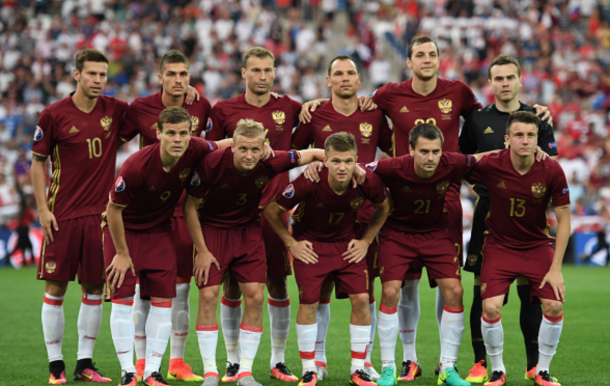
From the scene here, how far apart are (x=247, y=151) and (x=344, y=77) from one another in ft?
4.59

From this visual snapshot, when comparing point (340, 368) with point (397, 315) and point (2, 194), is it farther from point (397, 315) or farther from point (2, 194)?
point (2, 194)

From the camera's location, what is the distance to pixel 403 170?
23.1 feet

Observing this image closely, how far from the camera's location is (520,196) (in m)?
6.94

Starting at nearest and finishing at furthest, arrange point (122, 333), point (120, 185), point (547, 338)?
point (120, 185) < point (122, 333) < point (547, 338)

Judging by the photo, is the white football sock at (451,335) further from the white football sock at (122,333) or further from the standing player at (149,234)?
the white football sock at (122,333)

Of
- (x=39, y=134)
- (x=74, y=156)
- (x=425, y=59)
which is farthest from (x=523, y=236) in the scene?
(x=39, y=134)

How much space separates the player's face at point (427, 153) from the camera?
6.79 m

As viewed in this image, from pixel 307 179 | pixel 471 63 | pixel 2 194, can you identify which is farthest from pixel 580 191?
pixel 307 179

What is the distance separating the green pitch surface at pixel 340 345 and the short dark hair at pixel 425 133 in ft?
6.83

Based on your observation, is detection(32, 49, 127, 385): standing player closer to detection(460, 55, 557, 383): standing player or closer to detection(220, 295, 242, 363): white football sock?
detection(220, 295, 242, 363): white football sock

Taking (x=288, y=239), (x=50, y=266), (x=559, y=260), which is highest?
(x=288, y=239)

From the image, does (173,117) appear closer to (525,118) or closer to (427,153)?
(427,153)

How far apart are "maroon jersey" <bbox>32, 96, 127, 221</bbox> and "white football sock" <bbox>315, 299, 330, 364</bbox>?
215 centimetres

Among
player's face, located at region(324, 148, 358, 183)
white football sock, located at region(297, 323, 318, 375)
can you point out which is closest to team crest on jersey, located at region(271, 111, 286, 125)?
player's face, located at region(324, 148, 358, 183)
